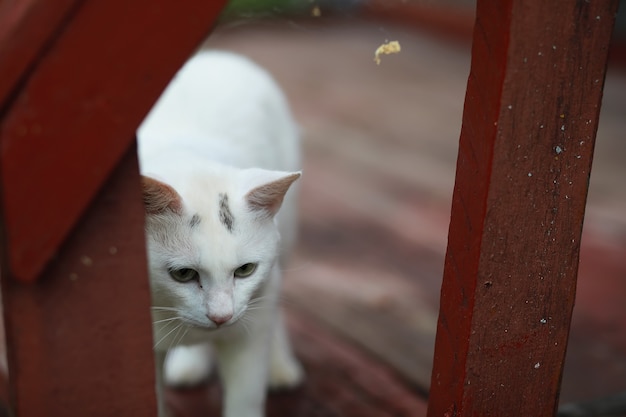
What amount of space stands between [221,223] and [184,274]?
0.37ft

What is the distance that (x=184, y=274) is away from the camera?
135 centimetres

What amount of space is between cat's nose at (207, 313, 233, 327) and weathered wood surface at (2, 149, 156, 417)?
25 centimetres

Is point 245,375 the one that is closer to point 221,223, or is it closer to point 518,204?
point 221,223

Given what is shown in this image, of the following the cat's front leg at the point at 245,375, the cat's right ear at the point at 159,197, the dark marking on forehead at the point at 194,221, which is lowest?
the cat's front leg at the point at 245,375

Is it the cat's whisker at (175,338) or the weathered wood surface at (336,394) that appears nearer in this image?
the cat's whisker at (175,338)

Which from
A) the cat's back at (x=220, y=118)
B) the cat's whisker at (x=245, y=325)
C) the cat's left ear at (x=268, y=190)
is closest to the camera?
the cat's left ear at (x=268, y=190)

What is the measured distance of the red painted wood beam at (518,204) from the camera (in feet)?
3.50

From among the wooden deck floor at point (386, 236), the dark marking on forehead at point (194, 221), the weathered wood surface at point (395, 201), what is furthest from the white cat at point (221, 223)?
the weathered wood surface at point (395, 201)

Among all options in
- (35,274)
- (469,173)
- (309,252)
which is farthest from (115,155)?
(309,252)

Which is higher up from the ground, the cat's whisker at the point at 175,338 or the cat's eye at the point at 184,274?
the cat's eye at the point at 184,274

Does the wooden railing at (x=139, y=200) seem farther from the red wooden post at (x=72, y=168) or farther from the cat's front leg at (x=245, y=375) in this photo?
the cat's front leg at (x=245, y=375)

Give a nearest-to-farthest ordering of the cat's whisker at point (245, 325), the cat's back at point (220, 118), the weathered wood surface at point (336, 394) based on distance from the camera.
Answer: the cat's whisker at point (245, 325) → the cat's back at point (220, 118) → the weathered wood surface at point (336, 394)

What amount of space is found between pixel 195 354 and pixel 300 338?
1.32ft

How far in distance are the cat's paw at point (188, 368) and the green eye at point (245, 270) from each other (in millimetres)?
728
